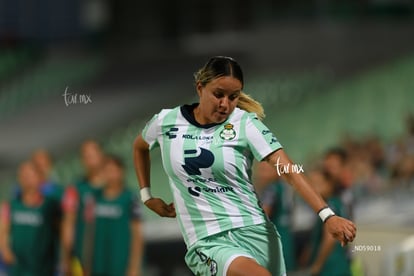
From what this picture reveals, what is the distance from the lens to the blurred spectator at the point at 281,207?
5.54m

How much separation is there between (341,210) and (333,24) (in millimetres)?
5751

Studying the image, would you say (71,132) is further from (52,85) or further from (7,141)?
(52,85)

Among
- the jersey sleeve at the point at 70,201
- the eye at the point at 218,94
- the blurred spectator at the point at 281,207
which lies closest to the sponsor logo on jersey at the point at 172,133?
the eye at the point at 218,94

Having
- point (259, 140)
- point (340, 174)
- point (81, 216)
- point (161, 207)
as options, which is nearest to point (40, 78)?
point (81, 216)

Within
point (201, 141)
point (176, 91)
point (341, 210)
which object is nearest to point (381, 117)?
point (176, 91)

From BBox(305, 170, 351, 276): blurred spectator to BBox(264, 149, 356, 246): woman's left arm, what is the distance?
1.52 metres

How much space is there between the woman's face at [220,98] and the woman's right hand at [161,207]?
49cm

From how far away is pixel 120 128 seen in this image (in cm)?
656

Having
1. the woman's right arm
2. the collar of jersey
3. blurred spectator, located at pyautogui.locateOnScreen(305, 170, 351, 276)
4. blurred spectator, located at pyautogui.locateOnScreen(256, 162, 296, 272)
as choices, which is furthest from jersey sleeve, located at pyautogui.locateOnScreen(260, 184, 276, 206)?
the collar of jersey

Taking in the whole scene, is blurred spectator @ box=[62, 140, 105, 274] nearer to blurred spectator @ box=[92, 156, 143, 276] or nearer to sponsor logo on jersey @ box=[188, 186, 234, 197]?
blurred spectator @ box=[92, 156, 143, 276]

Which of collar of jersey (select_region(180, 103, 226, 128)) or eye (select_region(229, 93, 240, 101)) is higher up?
eye (select_region(229, 93, 240, 101))

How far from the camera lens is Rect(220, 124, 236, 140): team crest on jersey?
3.83 metres

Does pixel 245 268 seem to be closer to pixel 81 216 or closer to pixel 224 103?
pixel 224 103

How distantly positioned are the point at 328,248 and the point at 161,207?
1.51 m
